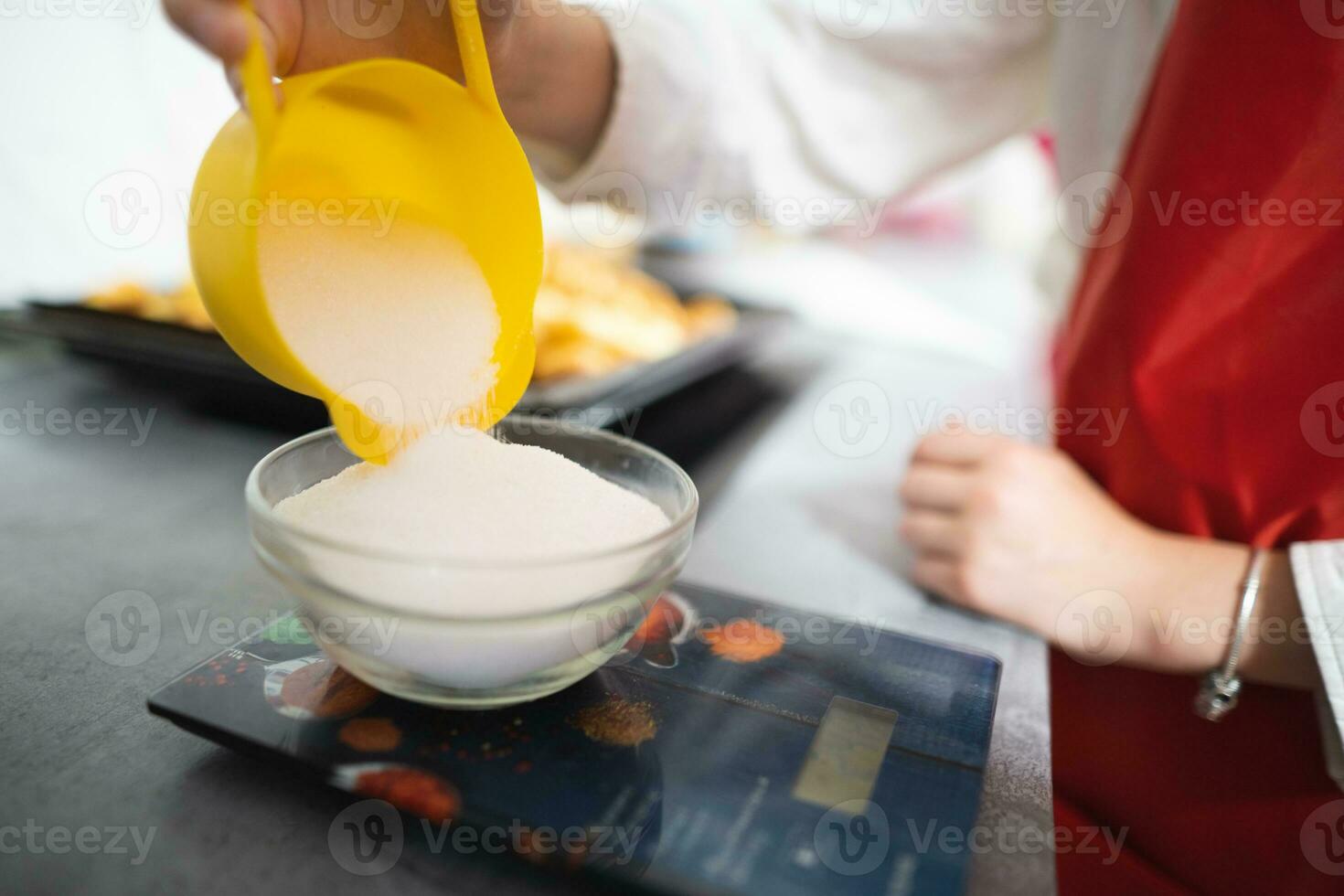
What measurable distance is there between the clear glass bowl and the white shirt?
0.56 m

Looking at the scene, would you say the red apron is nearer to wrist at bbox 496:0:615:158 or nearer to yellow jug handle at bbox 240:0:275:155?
wrist at bbox 496:0:615:158

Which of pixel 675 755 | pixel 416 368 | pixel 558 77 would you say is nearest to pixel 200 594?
pixel 416 368

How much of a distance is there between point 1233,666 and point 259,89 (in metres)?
0.70

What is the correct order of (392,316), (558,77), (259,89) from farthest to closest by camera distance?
(558,77) → (392,316) → (259,89)

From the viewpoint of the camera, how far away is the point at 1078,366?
2.47 feet

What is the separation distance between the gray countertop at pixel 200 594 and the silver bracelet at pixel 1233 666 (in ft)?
0.39

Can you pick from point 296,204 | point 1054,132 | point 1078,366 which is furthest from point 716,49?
point 296,204

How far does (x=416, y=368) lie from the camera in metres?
0.48

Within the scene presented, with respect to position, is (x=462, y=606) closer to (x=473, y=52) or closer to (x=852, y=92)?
(x=473, y=52)

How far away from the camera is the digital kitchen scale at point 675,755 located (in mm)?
369

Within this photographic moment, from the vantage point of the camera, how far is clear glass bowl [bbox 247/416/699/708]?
386 mm

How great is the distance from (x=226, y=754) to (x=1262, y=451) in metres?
0.70

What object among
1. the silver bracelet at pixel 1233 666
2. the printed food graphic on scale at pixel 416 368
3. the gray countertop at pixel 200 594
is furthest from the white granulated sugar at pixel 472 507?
the silver bracelet at pixel 1233 666

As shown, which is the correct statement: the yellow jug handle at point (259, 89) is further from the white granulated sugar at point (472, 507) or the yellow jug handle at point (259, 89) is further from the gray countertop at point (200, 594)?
the gray countertop at point (200, 594)
